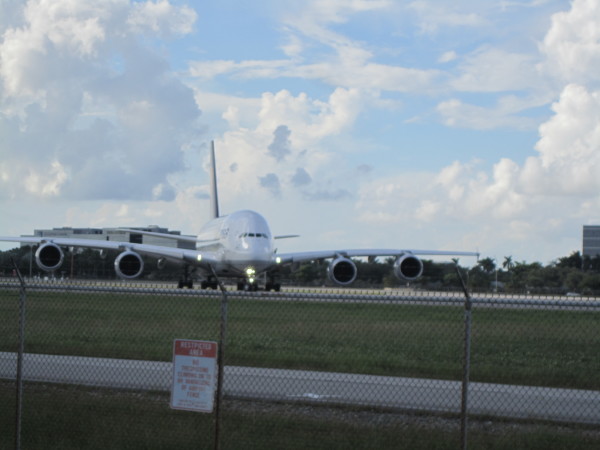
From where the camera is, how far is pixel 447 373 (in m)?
14.7

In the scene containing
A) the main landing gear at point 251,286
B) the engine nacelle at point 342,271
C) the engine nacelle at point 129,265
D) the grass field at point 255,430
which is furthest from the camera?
the engine nacelle at point 342,271

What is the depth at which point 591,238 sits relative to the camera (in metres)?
139

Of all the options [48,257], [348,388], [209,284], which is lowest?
[348,388]

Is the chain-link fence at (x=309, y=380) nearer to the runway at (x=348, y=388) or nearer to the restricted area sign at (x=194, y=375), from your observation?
the runway at (x=348, y=388)

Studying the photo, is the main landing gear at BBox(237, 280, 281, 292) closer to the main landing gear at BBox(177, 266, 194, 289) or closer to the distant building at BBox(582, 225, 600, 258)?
the main landing gear at BBox(177, 266, 194, 289)

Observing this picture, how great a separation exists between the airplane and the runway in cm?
2616

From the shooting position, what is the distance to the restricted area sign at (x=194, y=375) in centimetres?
839

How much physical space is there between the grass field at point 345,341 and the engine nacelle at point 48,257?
21006 millimetres

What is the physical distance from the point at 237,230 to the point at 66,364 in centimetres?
2887

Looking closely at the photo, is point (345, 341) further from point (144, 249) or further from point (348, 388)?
point (144, 249)

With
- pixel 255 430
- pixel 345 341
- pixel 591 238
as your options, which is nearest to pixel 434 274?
pixel 345 341

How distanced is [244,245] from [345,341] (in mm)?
24666

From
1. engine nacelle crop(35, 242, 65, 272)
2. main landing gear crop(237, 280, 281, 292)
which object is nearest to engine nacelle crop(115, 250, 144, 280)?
engine nacelle crop(35, 242, 65, 272)

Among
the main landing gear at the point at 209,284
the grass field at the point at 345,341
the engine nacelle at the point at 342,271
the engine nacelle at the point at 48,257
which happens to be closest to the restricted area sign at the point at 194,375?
the grass field at the point at 345,341
